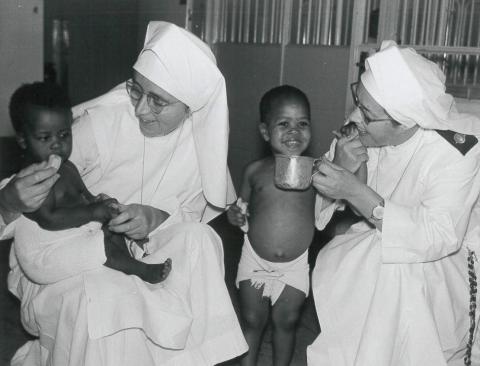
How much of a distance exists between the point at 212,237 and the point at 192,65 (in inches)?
29.4

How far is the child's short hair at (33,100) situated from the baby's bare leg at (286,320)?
138 cm

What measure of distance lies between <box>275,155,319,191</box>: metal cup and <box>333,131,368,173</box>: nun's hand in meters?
0.21

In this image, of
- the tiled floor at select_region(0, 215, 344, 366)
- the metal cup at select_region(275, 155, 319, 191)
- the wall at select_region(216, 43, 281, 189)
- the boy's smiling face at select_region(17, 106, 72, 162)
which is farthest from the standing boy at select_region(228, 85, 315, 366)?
the wall at select_region(216, 43, 281, 189)

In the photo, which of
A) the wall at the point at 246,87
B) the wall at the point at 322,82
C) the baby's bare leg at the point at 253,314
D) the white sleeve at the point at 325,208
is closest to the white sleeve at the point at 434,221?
the white sleeve at the point at 325,208

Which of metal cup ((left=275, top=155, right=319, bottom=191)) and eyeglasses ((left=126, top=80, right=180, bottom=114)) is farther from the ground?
eyeglasses ((left=126, top=80, right=180, bottom=114))

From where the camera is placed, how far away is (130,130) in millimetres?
2764

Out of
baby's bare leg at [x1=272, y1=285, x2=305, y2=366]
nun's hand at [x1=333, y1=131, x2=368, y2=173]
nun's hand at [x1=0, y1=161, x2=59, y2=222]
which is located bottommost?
baby's bare leg at [x1=272, y1=285, x2=305, y2=366]

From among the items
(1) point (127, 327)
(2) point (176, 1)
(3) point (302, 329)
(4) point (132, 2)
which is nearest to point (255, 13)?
(2) point (176, 1)

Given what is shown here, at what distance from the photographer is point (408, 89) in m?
2.38

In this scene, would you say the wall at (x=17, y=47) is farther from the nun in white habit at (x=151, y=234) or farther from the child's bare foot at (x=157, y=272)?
the child's bare foot at (x=157, y=272)

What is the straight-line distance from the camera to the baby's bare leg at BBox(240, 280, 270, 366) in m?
2.97

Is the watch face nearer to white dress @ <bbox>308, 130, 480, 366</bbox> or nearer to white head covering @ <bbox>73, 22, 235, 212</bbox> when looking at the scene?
white dress @ <bbox>308, 130, 480, 366</bbox>

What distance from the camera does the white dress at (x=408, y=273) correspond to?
238cm

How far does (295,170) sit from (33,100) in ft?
3.55
